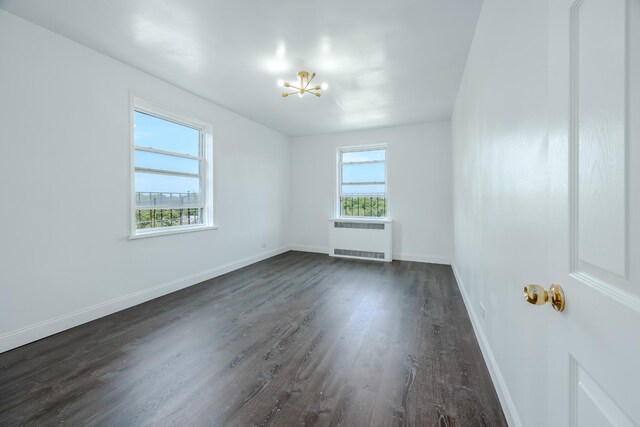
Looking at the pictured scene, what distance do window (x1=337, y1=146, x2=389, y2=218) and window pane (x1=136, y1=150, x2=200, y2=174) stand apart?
3.07 meters

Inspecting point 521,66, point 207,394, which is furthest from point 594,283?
point 207,394

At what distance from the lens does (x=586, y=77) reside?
0.57 metres

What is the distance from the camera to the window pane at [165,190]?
3303 mm

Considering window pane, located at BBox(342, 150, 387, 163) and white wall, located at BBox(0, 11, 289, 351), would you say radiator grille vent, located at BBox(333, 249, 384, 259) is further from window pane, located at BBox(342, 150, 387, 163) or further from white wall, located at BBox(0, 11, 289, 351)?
white wall, located at BBox(0, 11, 289, 351)

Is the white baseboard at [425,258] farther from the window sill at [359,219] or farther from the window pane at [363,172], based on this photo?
the window pane at [363,172]

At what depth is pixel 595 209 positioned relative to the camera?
0.54 meters

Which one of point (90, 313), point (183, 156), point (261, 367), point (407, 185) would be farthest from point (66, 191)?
point (407, 185)

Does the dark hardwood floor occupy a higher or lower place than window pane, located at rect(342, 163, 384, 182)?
lower

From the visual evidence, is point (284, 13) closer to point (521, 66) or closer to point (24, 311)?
Answer: point (521, 66)

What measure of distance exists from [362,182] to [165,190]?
12.2ft

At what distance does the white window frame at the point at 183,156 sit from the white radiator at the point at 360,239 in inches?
99.4

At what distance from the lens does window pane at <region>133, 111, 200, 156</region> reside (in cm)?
329

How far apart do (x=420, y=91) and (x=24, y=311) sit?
4.86m

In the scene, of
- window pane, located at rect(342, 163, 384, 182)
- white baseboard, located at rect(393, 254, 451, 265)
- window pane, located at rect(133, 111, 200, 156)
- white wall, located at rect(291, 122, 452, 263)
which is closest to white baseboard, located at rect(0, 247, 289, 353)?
window pane, located at rect(133, 111, 200, 156)
